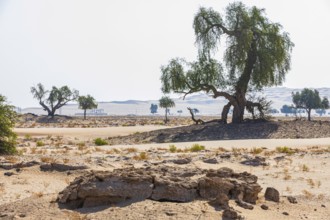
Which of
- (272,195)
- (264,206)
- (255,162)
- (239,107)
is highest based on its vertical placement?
(239,107)

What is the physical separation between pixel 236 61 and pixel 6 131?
859 inches

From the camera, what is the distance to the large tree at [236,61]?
37.0 metres

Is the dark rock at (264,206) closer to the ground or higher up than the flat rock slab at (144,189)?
closer to the ground

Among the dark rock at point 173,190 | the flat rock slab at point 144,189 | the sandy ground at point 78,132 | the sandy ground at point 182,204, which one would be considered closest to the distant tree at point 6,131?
the sandy ground at point 182,204

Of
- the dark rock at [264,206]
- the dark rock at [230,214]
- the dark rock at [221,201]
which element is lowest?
the dark rock at [264,206]

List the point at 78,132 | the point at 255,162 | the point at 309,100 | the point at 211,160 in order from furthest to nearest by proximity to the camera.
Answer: the point at 309,100 → the point at 78,132 → the point at 211,160 → the point at 255,162

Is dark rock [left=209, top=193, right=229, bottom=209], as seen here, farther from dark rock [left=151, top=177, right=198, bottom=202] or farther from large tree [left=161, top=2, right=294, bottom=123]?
large tree [left=161, top=2, right=294, bottom=123]

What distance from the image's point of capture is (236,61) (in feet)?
123

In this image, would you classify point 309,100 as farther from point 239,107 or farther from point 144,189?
point 144,189

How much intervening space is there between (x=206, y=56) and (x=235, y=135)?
25.9 feet

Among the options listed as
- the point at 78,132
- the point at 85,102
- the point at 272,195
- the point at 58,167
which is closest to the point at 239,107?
the point at 78,132

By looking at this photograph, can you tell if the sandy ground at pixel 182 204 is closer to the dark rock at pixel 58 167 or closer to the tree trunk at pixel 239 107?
the dark rock at pixel 58 167

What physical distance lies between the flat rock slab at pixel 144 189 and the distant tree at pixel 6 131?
10259 mm

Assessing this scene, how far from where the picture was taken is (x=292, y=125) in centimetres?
3659
